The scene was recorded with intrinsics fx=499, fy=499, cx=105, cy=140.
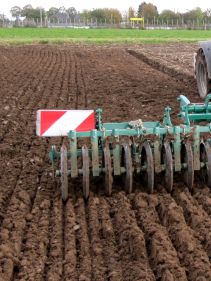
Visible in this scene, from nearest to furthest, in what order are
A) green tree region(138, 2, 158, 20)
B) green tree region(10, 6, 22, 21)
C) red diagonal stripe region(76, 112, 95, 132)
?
red diagonal stripe region(76, 112, 95, 132), green tree region(138, 2, 158, 20), green tree region(10, 6, 22, 21)

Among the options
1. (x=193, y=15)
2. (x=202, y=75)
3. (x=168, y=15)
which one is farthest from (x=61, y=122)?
(x=193, y=15)

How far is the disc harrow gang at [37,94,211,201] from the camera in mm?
4961

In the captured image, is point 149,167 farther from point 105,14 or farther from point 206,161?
point 105,14

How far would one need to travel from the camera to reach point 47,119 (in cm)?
498

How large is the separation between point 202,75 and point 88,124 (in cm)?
548

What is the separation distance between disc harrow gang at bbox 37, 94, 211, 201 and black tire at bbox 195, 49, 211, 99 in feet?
14.6

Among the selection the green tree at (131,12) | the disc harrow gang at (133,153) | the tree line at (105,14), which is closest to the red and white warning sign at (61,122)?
the disc harrow gang at (133,153)

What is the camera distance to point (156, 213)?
4.54 metres

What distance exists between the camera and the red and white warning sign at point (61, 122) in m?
4.97

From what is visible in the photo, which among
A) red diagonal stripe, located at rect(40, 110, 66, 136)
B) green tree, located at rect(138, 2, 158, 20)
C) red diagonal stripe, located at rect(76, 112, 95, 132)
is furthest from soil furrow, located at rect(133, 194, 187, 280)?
green tree, located at rect(138, 2, 158, 20)

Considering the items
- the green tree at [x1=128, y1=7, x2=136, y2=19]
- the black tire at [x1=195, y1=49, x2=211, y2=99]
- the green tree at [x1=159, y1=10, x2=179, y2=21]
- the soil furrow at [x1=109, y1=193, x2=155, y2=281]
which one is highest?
the green tree at [x1=128, y1=7, x2=136, y2=19]

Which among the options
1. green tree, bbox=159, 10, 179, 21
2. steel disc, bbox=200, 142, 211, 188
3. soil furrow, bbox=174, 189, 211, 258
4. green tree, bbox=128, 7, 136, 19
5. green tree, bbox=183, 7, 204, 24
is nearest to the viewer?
soil furrow, bbox=174, 189, 211, 258

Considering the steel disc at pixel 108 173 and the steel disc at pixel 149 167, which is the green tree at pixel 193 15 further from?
the steel disc at pixel 108 173

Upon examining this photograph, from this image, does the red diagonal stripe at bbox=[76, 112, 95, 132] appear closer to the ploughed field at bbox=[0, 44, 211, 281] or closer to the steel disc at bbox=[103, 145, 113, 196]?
the steel disc at bbox=[103, 145, 113, 196]
